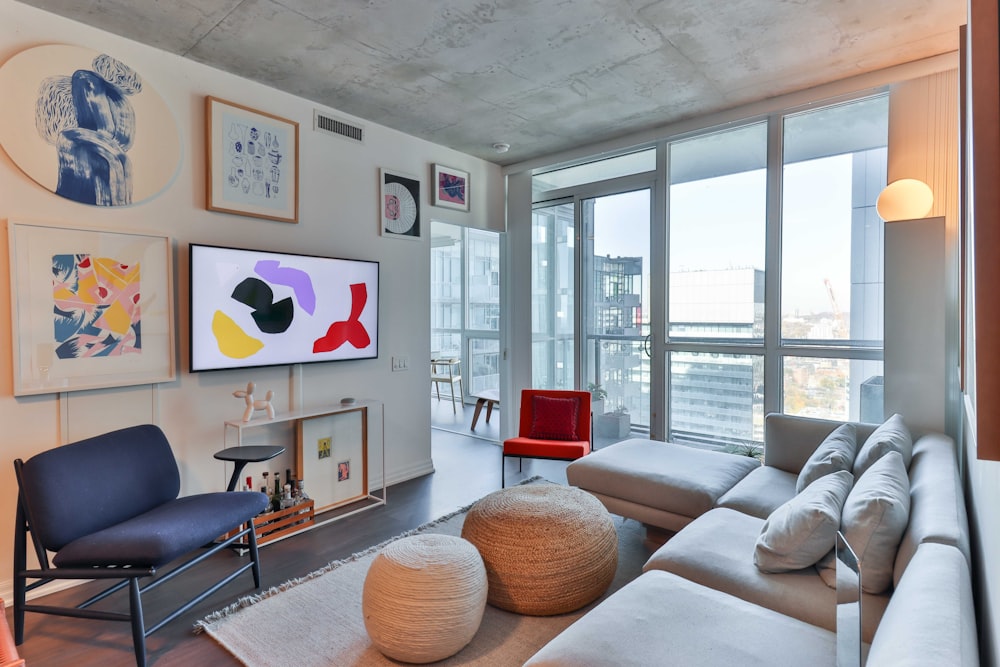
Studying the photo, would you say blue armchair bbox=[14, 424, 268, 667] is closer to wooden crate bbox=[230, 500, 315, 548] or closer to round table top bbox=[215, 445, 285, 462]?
round table top bbox=[215, 445, 285, 462]

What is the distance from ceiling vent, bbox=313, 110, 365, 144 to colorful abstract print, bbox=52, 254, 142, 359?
5.15 ft

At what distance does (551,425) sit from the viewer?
13.0ft

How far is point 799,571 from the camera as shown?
178 cm

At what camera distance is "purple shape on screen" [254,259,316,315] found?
3.28m

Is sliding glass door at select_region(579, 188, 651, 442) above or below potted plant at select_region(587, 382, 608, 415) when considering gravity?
above

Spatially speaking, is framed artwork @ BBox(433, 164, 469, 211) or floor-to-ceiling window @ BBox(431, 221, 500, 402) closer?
framed artwork @ BBox(433, 164, 469, 211)

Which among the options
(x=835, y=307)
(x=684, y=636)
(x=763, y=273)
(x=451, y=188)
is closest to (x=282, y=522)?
(x=684, y=636)

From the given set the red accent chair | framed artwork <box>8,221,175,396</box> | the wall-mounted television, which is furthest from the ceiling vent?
the red accent chair

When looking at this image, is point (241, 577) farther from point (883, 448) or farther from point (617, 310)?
point (617, 310)

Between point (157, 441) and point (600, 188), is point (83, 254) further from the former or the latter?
point (600, 188)

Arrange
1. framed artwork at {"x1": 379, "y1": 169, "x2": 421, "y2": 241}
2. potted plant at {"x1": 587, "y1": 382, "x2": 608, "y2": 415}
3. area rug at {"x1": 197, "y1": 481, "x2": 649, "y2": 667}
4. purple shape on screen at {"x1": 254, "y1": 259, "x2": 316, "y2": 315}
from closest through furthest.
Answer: area rug at {"x1": 197, "y1": 481, "x2": 649, "y2": 667}, purple shape on screen at {"x1": 254, "y1": 259, "x2": 316, "y2": 315}, framed artwork at {"x1": 379, "y1": 169, "x2": 421, "y2": 241}, potted plant at {"x1": 587, "y1": 382, "x2": 608, "y2": 415}

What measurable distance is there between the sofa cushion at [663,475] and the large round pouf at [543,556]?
1.67 feet

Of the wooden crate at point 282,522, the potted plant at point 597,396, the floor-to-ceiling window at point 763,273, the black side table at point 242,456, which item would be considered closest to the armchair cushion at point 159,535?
the black side table at point 242,456

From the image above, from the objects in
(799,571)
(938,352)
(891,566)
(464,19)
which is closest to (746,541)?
(799,571)
